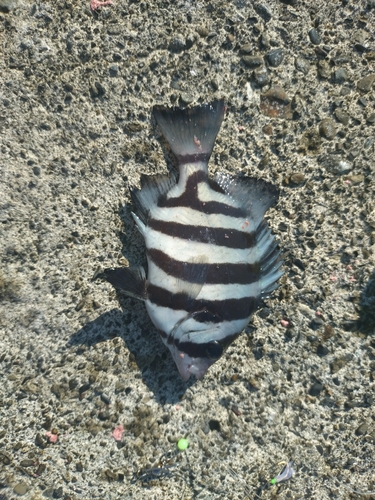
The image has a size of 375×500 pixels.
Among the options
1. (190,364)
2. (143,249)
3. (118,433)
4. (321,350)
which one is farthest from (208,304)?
(118,433)

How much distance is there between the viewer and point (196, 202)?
1942 millimetres

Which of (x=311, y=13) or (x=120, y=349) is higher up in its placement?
(x=311, y=13)

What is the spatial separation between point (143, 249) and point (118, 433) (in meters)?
0.87

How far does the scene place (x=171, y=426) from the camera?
7.07 ft

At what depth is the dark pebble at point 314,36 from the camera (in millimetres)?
2172

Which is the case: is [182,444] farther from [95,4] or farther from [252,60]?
[95,4]

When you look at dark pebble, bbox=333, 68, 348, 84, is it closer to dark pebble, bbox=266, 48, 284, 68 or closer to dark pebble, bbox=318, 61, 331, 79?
dark pebble, bbox=318, 61, 331, 79

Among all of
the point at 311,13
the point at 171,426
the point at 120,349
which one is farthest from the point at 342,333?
the point at 311,13

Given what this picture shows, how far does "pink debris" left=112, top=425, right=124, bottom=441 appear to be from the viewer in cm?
214

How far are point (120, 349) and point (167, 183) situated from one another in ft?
2.69

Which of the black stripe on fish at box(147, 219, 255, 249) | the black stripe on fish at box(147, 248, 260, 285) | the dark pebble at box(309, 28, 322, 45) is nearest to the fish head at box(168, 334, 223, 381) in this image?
the black stripe on fish at box(147, 248, 260, 285)

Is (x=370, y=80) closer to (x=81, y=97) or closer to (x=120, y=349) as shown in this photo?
(x=81, y=97)

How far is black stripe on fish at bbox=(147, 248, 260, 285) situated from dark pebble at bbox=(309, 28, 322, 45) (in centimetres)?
113

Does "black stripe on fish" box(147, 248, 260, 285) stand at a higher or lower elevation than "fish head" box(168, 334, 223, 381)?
higher
